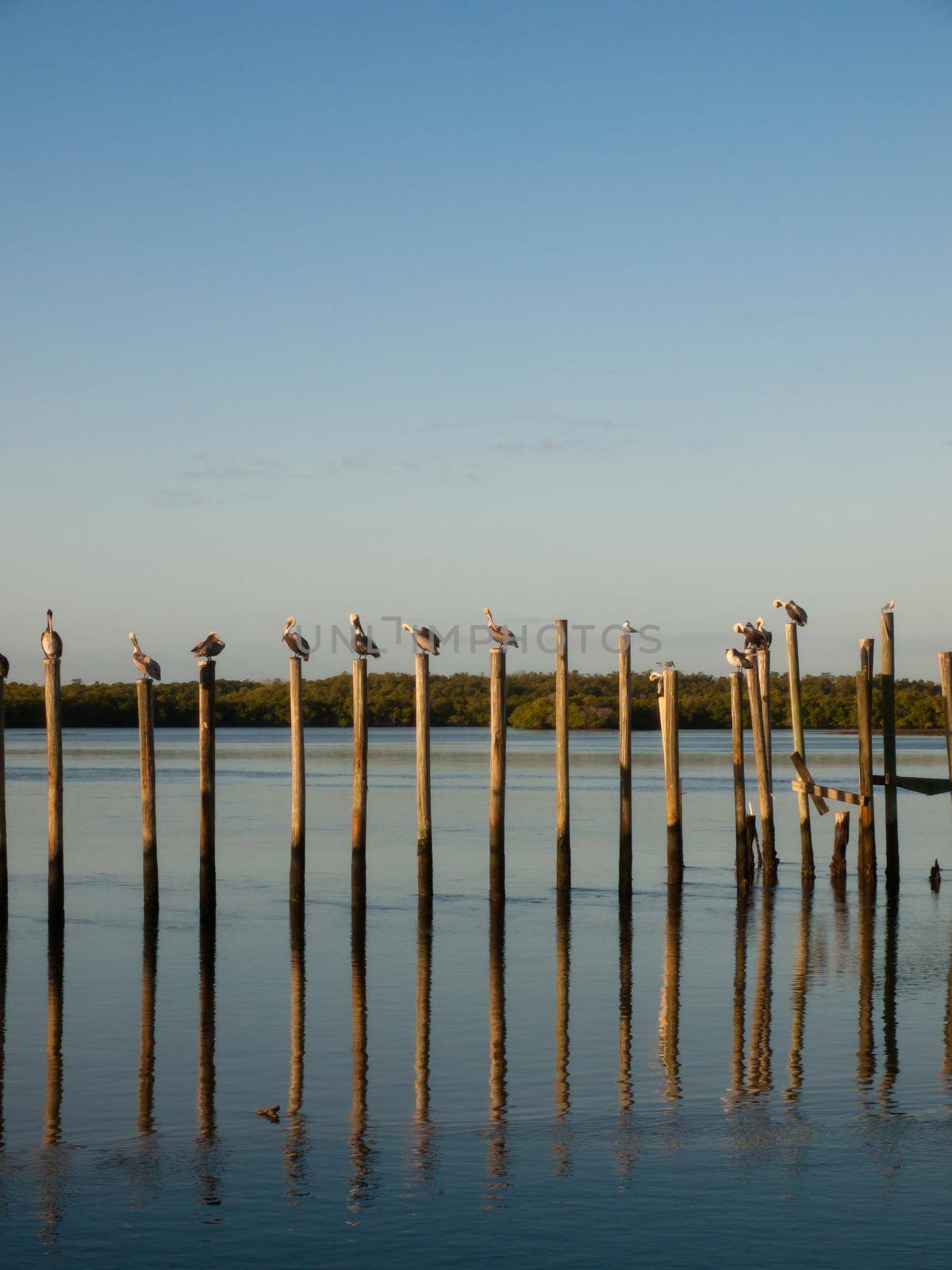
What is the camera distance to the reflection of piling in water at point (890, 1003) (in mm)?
11159

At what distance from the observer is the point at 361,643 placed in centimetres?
1917

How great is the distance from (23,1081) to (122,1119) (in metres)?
1.44

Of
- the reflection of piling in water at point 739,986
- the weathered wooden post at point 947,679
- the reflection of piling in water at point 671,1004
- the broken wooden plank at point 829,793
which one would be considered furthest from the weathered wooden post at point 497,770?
the weathered wooden post at point 947,679

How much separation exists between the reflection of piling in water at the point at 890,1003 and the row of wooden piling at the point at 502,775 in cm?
68

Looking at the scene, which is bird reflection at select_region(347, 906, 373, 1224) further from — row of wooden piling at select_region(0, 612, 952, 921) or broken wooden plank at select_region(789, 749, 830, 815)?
broken wooden plank at select_region(789, 749, 830, 815)

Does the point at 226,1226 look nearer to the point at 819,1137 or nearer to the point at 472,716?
the point at 819,1137

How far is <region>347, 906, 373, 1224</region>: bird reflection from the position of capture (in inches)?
345

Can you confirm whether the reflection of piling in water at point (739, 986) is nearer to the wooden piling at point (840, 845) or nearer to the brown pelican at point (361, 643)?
the wooden piling at point (840, 845)

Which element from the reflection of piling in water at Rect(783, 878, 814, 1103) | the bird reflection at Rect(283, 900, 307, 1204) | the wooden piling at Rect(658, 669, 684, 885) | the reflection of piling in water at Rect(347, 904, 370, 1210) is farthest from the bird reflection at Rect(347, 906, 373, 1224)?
the wooden piling at Rect(658, 669, 684, 885)

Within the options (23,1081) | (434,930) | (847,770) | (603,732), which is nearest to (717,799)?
Answer: (847,770)

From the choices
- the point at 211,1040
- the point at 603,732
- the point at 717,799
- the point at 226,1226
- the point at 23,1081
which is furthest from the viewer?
the point at 603,732

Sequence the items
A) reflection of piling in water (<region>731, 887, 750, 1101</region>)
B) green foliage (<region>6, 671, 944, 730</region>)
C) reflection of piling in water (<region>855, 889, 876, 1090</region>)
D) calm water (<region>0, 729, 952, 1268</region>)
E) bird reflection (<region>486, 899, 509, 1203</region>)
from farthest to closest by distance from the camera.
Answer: green foliage (<region>6, 671, 944, 730</region>), reflection of piling in water (<region>855, 889, 876, 1090</region>), reflection of piling in water (<region>731, 887, 750, 1101</region>), bird reflection (<region>486, 899, 509, 1203</region>), calm water (<region>0, 729, 952, 1268</region>)

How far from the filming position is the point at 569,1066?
11750 millimetres

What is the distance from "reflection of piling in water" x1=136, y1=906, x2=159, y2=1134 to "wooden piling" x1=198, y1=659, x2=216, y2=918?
67 cm
